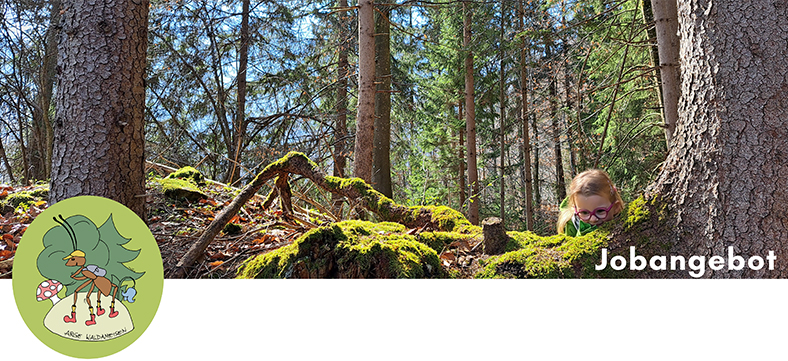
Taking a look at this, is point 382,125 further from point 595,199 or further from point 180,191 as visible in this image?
point 595,199

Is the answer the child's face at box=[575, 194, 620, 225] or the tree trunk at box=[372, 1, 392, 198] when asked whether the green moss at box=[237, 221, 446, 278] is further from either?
the tree trunk at box=[372, 1, 392, 198]

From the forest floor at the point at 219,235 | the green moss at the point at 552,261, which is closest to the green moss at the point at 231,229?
the forest floor at the point at 219,235

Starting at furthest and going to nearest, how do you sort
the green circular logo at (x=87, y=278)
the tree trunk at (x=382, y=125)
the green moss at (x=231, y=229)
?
the tree trunk at (x=382, y=125) → the green moss at (x=231, y=229) → the green circular logo at (x=87, y=278)

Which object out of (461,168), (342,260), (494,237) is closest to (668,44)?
(494,237)

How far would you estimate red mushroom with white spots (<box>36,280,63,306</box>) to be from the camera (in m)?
1.30

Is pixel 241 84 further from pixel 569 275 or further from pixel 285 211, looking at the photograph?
pixel 569 275

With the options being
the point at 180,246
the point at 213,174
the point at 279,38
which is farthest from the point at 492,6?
the point at 180,246

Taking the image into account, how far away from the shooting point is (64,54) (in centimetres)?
227

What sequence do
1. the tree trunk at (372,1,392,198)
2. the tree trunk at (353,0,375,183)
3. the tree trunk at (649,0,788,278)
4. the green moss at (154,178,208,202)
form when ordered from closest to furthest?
1. the tree trunk at (649,0,788,278)
2. the green moss at (154,178,208,202)
3. the tree trunk at (353,0,375,183)
4. the tree trunk at (372,1,392,198)

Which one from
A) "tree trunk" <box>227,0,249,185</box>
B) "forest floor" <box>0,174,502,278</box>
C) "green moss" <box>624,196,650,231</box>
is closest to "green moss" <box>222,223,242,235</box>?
"forest floor" <box>0,174,502,278</box>

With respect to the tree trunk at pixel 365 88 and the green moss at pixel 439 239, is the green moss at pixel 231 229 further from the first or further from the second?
the tree trunk at pixel 365 88

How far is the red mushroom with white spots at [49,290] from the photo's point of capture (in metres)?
1.30

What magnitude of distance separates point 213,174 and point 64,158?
6.10 m

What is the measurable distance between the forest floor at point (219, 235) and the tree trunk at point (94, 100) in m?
0.32
